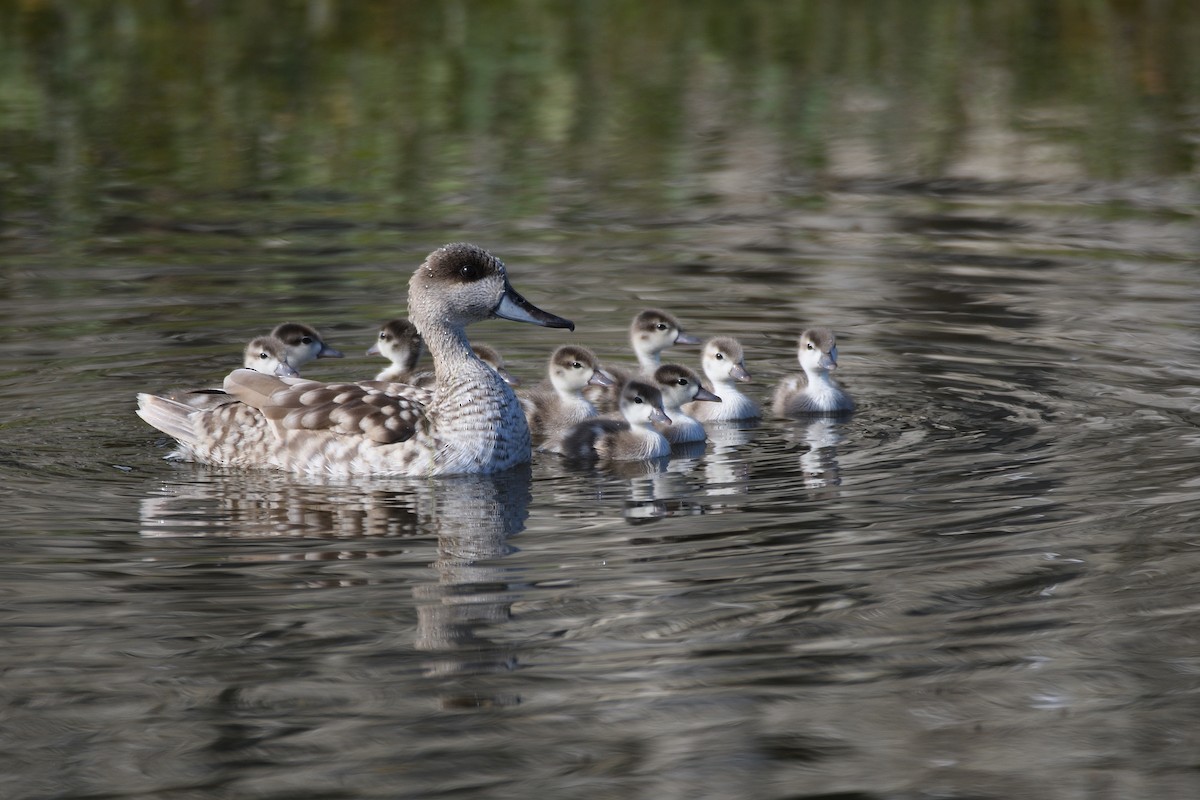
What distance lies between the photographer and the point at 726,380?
9555 millimetres

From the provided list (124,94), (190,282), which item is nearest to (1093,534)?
(190,282)

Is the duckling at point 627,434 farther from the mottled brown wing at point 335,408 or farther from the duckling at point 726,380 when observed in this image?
the mottled brown wing at point 335,408

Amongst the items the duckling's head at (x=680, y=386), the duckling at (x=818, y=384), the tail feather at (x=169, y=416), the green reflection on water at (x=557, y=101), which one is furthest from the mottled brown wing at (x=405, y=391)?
the green reflection on water at (x=557, y=101)

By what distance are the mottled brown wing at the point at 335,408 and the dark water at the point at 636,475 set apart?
0.28 metres

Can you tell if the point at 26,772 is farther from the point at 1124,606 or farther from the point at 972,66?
the point at 972,66

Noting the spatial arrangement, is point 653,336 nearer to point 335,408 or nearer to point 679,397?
point 679,397

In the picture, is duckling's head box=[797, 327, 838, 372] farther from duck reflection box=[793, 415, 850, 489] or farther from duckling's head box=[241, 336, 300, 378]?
duckling's head box=[241, 336, 300, 378]

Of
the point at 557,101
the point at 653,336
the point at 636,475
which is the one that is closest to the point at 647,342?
the point at 653,336

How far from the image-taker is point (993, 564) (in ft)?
21.1

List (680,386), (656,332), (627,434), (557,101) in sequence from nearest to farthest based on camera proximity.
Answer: (627,434)
(680,386)
(656,332)
(557,101)

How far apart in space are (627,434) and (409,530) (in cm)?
178

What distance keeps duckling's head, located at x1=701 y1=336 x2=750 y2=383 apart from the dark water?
12.3 inches

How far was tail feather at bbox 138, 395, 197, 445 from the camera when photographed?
860 centimetres

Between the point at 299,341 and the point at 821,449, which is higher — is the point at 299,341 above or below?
above
